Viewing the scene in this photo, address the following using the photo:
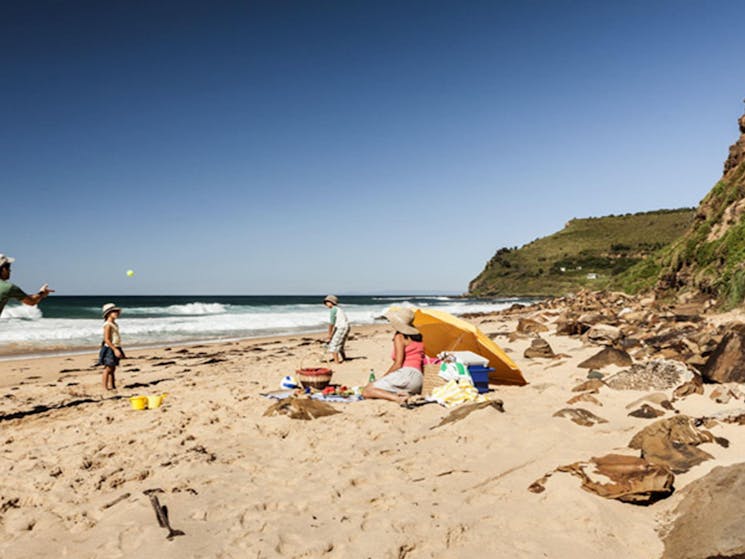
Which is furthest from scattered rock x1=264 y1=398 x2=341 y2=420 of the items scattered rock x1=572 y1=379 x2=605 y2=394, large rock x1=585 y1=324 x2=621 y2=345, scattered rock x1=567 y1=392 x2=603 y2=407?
large rock x1=585 y1=324 x2=621 y2=345

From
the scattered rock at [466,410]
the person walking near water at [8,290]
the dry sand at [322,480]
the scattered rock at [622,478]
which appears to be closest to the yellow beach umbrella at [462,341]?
the dry sand at [322,480]

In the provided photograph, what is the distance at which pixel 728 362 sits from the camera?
6.53 m

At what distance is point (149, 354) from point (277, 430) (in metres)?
11.9

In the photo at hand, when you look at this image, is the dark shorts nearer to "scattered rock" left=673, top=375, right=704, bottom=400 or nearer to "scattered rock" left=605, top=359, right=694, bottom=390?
"scattered rock" left=605, top=359, right=694, bottom=390

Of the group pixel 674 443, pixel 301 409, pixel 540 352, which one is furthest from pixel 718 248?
pixel 301 409

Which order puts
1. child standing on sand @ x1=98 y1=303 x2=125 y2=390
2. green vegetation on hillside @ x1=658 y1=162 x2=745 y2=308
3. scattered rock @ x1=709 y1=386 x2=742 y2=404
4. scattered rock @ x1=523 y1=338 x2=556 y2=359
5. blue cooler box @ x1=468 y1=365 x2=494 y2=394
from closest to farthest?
scattered rock @ x1=709 y1=386 x2=742 y2=404, blue cooler box @ x1=468 y1=365 x2=494 y2=394, child standing on sand @ x1=98 y1=303 x2=125 y2=390, scattered rock @ x1=523 y1=338 x2=556 y2=359, green vegetation on hillside @ x1=658 y1=162 x2=745 y2=308

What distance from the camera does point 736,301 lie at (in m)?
12.2

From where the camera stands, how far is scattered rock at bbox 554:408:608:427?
5793 millimetres

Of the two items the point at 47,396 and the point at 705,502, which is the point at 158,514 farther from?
the point at 47,396

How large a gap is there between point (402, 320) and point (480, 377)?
1673mm

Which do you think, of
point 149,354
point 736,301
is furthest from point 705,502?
point 149,354

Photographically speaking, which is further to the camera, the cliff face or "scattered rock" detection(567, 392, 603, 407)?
the cliff face

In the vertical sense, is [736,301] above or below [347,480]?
above

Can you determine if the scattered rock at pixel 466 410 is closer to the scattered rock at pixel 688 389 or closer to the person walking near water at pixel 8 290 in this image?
the scattered rock at pixel 688 389
